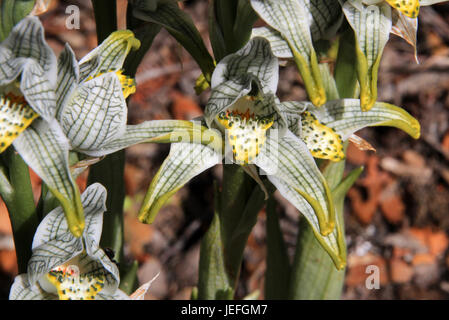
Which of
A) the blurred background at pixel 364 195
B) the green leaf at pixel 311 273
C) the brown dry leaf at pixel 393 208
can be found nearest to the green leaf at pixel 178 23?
the green leaf at pixel 311 273

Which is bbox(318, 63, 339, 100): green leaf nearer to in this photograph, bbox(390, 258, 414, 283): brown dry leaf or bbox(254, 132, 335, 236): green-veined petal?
bbox(254, 132, 335, 236): green-veined petal

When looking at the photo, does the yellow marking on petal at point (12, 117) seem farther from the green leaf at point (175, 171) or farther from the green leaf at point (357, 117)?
the green leaf at point (357, 117)

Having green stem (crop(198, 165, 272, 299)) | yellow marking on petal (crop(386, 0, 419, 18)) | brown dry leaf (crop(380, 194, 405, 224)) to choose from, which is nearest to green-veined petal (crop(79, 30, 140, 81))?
green stem (crop(198, 165, 272, 299))

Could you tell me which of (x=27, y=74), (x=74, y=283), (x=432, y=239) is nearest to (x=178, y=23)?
(x=27, y=74)

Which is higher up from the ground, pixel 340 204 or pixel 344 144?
pixel 344 144
